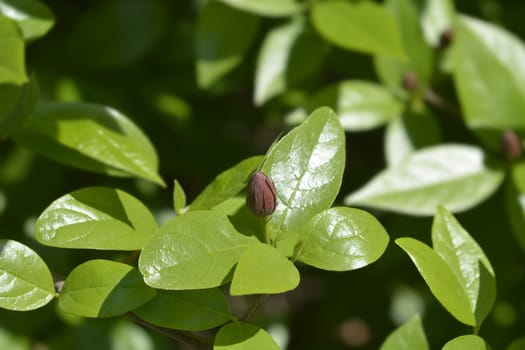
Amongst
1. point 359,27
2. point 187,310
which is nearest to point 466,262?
point 187,310

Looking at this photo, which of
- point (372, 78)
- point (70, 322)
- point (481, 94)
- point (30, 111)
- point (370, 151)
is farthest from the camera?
point (370, 151)

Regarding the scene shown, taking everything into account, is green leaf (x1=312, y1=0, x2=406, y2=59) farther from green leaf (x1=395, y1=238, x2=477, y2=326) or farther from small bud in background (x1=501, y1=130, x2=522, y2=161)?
green leaf (x1=395, y1=238, x2=477, y2=326)

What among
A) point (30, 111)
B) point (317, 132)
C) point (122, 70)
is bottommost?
point (122, 70)

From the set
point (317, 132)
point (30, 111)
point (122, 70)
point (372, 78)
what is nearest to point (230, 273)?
point (317, 132)

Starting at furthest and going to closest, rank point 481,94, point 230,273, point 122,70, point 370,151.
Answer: point 370,151 < point 122,70 < point 481,94 < point 230,273

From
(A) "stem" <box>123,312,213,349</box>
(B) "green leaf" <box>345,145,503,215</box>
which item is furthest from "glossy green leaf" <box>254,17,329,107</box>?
(A) "stem" <box>123,312,213,349</box>

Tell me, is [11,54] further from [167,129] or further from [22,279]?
[167,129]

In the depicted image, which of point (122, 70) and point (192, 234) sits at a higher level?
point (192, 234)

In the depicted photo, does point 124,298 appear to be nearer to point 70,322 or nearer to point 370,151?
point 70,322
